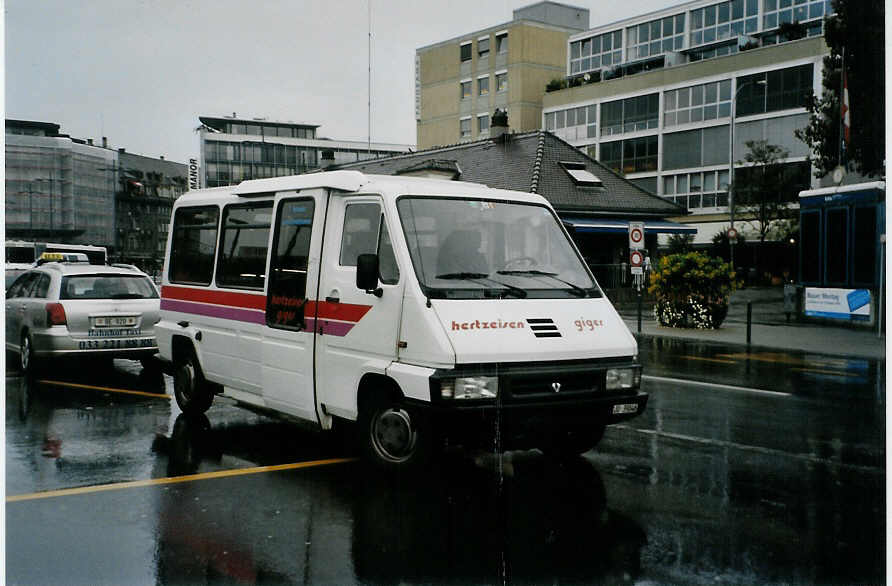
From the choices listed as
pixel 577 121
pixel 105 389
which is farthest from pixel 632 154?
pixel 105 389

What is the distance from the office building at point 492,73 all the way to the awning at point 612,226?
32.1 metres

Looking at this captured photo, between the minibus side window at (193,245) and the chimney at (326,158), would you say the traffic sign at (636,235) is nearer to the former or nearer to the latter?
the chimney at (326,158)

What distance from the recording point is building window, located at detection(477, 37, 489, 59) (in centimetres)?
6512

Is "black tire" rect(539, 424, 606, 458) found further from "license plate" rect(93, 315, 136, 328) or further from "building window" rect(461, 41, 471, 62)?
"building window" rect(461, 41, 471, 62)

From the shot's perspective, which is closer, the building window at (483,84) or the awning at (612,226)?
the awning at (612,226)

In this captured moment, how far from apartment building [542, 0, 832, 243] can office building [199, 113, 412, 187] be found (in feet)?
117

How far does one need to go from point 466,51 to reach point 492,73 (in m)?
2.50

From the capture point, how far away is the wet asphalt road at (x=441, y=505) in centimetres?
488

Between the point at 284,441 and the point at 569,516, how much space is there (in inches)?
131

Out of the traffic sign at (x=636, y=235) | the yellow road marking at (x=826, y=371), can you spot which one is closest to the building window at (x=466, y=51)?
the traffic sign at (x=636, y=235)

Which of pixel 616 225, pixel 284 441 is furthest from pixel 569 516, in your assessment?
pixel 616 225

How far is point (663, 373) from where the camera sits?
44.4ft

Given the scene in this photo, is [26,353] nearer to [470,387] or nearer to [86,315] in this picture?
[86,315]

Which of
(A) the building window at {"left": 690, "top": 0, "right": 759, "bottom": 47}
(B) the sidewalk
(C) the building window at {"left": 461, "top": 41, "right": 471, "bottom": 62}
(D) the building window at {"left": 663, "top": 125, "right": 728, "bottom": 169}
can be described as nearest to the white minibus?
(B) the sidewalk
